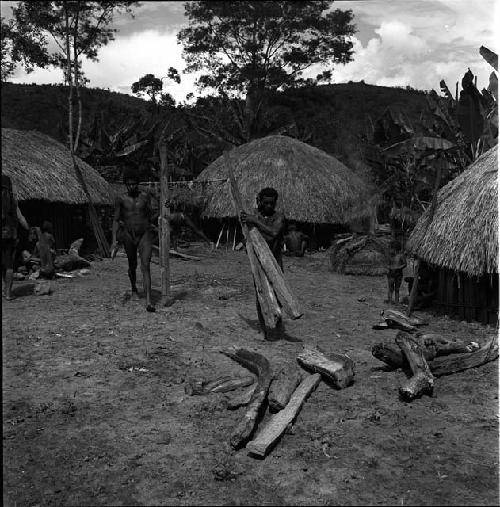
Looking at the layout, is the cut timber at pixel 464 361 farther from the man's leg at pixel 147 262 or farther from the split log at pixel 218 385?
the man's leg at pixel 147 262

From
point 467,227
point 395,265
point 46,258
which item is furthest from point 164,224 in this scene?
point 467,227

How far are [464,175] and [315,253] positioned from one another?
1033 centimetres

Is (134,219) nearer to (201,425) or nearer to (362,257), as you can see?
(201,425)

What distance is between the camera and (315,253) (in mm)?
18922

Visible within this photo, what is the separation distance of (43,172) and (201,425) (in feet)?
42.0

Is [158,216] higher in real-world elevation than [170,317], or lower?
higher

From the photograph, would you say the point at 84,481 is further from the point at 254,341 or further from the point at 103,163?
the point at 103,163

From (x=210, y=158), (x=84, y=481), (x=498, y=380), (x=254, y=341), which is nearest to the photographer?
(x=84, y=481)

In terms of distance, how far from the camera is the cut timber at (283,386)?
4.55 metres

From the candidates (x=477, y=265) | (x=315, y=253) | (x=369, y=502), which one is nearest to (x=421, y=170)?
(x=315, y=253)

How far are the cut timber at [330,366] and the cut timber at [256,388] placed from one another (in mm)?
447

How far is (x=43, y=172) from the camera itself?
15414mm

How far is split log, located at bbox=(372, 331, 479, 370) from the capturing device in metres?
5.48

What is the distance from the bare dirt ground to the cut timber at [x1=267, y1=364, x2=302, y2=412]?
0.20m
